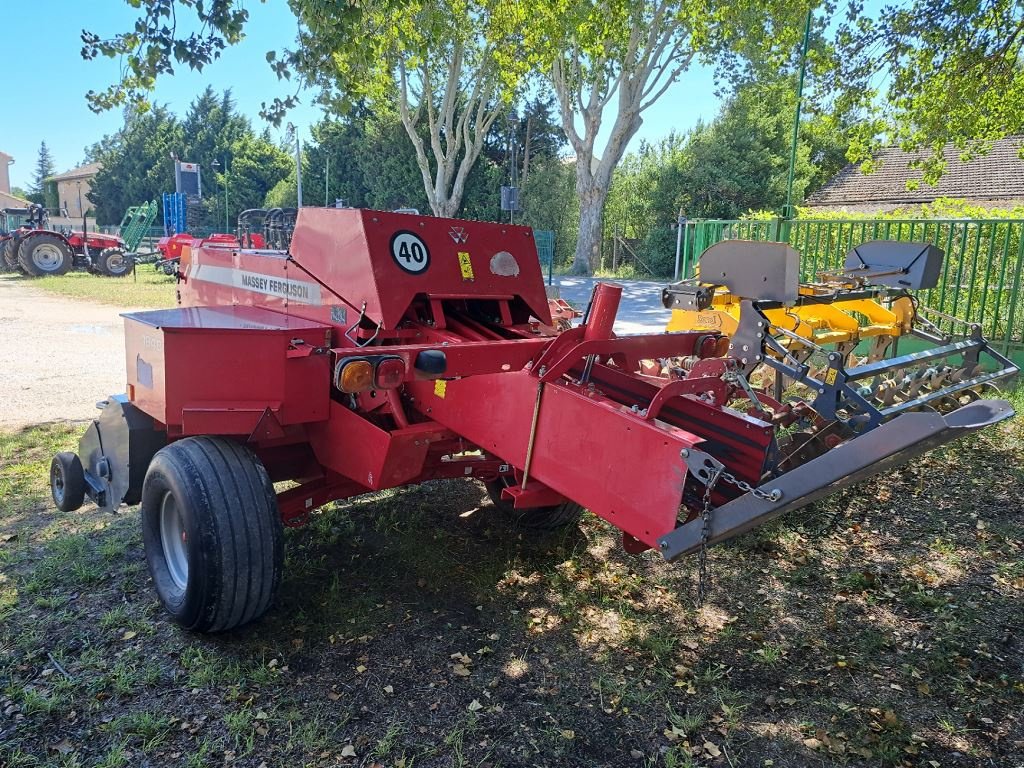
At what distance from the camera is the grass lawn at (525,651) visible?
2.68 m

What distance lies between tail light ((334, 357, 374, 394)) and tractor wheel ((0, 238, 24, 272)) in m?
22.5

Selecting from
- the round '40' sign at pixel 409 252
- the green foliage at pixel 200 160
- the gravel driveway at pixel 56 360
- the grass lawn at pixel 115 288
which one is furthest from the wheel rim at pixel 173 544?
the green foliage at pixel 200 160

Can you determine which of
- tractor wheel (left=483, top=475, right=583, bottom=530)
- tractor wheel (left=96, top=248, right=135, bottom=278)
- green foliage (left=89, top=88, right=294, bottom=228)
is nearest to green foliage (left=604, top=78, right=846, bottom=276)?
tractor wheel (left=96, top=248, right=135, bottom=278)

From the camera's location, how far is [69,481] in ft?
13.5

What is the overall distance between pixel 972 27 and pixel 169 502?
794 cm

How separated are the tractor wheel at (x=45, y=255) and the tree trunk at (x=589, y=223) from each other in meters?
14.6

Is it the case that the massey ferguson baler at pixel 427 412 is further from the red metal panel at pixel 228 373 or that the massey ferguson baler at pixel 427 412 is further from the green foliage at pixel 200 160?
the green foliage at pixel 200 160

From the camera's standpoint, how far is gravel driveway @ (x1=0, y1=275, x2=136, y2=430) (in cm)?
718

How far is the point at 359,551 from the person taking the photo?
4.21 metres

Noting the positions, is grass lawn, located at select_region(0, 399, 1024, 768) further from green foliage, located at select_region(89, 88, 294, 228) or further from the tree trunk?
green foliage, located at select_region(89, 88, 294, 228)

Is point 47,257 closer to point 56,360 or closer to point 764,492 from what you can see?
point 56,360

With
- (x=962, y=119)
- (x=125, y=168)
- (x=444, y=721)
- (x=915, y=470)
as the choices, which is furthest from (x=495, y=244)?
(x=125, y=168)

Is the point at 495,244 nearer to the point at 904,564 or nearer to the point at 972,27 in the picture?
the point at 904,564

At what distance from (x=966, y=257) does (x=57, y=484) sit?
9399 mm
